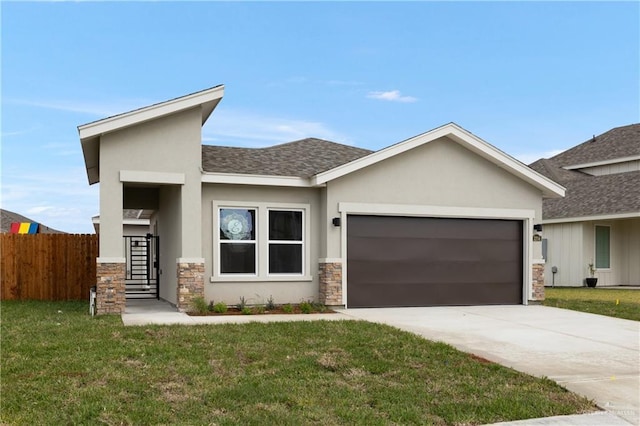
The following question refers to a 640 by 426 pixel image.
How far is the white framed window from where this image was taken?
1421cm

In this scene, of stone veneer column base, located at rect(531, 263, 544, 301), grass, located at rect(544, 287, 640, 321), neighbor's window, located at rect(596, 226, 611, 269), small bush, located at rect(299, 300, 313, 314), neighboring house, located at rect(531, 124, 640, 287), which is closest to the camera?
small bush, located at rect(299, 300, 313, 314)

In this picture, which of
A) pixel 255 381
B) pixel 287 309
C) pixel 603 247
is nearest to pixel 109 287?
pixel 287 309

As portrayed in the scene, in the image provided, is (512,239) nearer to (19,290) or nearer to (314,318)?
(314,318)

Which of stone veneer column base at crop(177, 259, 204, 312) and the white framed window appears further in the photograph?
the white framed window

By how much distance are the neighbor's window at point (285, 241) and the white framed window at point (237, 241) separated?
1.54ft

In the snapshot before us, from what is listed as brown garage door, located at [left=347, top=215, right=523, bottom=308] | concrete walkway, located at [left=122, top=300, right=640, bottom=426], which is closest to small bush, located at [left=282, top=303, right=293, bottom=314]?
concrete walkway, located at [left=122, top=300, right=640, bottom=426]

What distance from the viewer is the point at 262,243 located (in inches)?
568

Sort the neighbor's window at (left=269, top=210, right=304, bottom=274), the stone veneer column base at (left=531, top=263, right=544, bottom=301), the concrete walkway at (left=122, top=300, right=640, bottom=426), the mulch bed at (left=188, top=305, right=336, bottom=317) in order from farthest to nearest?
1. the stone veneer column base at (left=531, top=263, right=544, bottom=301)
2. the neighbor's window at (left=269, top=210, right=304, bottom=274)
3. the mulch bed at (left=188, top=305, right=336, bottom=317)
4. the concrete walkway at (left=122, top=300, right=640, bottom=426)

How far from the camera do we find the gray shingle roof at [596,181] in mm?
23078

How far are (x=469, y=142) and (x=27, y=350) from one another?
11332mm

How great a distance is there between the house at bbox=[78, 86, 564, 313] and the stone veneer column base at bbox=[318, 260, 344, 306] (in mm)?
26

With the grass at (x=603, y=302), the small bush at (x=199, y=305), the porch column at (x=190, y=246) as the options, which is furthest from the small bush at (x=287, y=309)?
the grass at (x=603, y=302)

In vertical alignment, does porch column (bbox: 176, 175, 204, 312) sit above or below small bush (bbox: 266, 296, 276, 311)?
above

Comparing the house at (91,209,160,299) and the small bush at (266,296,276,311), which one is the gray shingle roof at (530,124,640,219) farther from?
the house at (91,209,160,299)
